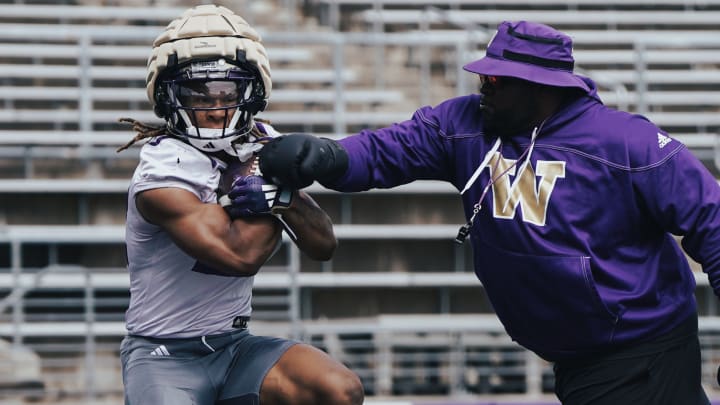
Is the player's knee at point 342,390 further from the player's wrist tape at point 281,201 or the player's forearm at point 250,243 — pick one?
the player's wrist tape at point 281,201

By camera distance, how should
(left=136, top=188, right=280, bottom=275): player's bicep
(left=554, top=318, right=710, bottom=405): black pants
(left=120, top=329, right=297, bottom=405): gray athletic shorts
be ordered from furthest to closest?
(left=554, top=318, right=710, bottom=405): black pants
(left=120, top=329, right=297, bottom=405): gray athletic shorts
(left=136, top=188, right=280, bottom=275): player's bicep

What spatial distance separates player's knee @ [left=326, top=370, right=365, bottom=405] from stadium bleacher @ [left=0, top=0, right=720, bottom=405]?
356 cm

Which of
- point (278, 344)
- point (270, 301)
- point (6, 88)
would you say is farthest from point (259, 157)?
point (6, 88)

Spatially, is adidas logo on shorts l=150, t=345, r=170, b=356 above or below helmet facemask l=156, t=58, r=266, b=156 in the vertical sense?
below

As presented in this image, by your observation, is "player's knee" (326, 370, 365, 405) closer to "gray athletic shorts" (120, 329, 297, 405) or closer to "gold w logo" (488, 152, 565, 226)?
"gray athletic shorts" (120, 329, 297, 405)

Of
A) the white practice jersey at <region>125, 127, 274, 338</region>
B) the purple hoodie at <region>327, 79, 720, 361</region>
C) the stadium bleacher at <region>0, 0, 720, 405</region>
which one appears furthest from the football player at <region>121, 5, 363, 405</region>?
the stadium bleacher at <region>0, 0, 720, 405</region>

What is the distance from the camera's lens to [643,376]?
3.35 m

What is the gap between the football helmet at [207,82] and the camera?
10.4ft

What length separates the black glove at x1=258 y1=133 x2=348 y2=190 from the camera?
10.3 ft

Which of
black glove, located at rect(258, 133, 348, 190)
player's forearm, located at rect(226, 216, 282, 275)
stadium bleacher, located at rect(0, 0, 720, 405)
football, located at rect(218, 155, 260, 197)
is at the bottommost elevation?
stadium bleacher, located at rect(0, 0, 720, 405)

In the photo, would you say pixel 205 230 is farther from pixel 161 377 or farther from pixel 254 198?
Result: pixel 161 377

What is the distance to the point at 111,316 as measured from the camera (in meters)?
7.14

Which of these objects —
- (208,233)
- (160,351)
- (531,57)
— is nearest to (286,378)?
(160,351)

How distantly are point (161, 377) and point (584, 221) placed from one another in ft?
3.92
